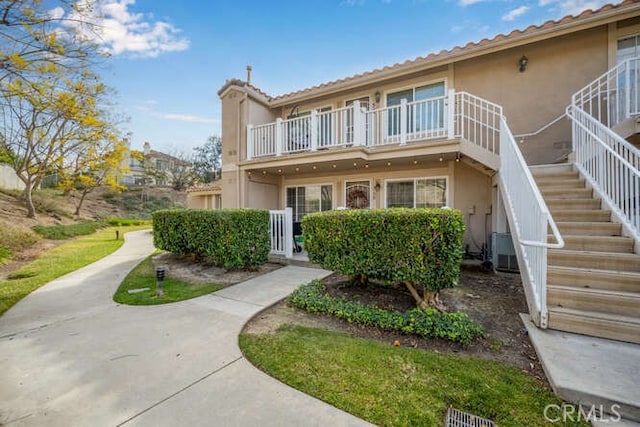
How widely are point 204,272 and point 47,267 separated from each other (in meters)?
4.58

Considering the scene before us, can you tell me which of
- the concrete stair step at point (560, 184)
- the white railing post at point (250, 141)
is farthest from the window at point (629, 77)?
the white railing post at point (250, 141)

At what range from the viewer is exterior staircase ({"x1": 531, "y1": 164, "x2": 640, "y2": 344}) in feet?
10.4

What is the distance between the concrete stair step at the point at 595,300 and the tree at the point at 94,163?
76.8 ft

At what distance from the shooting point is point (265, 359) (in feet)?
9.53

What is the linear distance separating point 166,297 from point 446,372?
478 centimetres

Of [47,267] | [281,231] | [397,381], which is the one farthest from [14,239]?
[397,381]

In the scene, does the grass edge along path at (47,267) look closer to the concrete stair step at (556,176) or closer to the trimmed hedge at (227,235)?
the trimmed hedge at (227,235)

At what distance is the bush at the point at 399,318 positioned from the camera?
11.1 feet

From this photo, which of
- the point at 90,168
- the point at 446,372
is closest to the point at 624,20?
the point at 446,372

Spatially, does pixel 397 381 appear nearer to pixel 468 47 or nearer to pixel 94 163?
pixel 468 47

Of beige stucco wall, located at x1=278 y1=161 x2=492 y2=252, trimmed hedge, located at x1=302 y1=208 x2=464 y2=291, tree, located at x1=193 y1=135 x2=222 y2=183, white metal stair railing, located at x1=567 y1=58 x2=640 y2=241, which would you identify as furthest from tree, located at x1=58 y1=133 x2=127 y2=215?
white metal stair railing, located at x1=567 y1=58 x2=640 y2=241

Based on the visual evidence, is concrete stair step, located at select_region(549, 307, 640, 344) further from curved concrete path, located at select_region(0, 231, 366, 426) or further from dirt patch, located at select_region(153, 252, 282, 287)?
dirt patch, located at select_region(153, 252, 282, 287)

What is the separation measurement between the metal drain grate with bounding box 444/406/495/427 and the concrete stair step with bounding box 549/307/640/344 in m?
2.04

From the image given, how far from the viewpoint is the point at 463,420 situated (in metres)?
2.12
